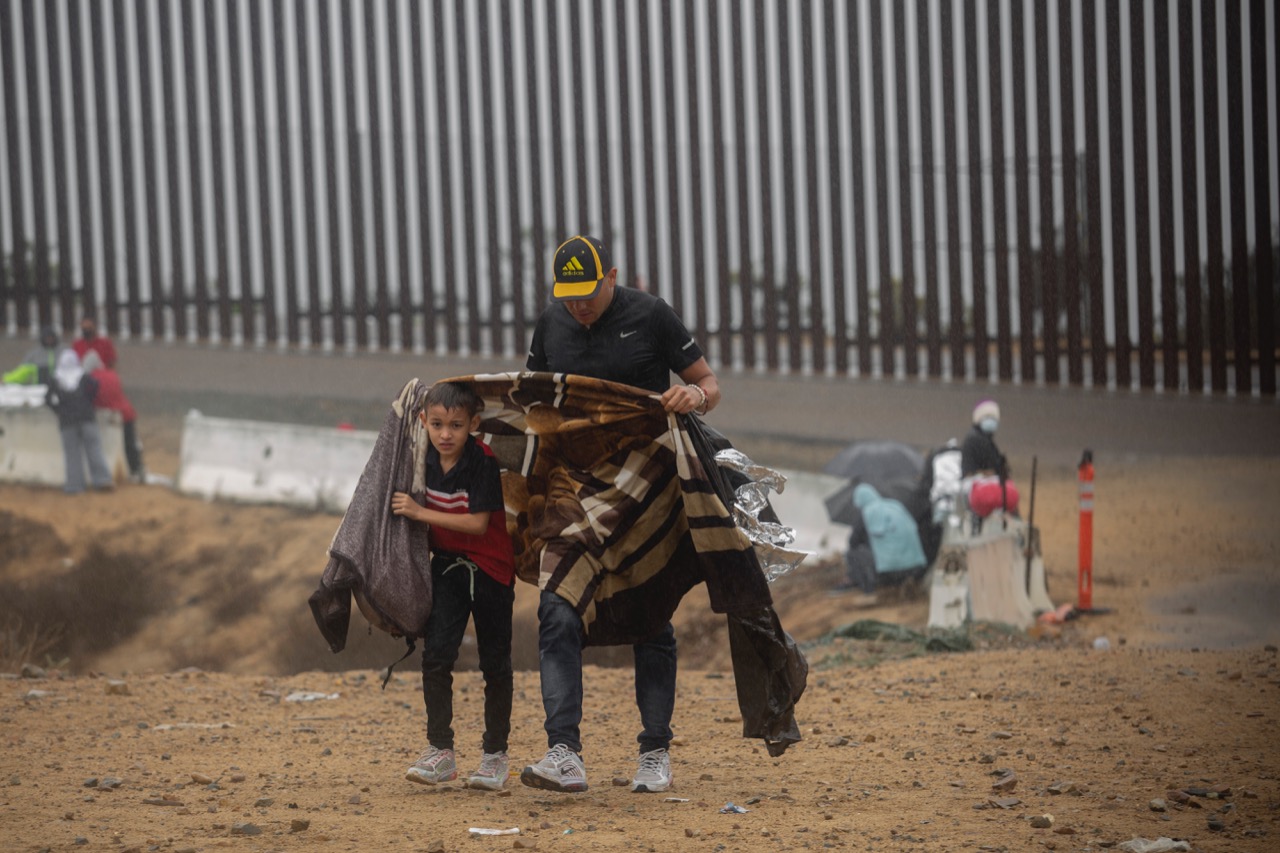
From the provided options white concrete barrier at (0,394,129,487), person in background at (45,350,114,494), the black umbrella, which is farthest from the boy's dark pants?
white concrete barrier at (0,394,129,487)

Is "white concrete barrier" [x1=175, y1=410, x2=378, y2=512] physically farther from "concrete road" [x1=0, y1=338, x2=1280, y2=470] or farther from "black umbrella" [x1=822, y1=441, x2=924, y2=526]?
"black umbrella" [x1=822, y1=441, x2=924, y2=526]

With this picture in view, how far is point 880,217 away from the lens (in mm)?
12289

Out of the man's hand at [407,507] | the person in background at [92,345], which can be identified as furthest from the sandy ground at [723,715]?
the person in background at [92,345]

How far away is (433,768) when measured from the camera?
4871mm

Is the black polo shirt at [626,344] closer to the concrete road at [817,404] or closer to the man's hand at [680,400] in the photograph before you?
the man's hand at [680,400]

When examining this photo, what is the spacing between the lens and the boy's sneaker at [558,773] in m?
4.40

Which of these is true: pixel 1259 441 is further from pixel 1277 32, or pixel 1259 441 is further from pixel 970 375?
pixel 1277 32

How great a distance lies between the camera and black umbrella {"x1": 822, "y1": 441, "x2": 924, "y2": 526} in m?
11.0

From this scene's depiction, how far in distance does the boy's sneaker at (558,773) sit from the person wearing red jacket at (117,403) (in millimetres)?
10331

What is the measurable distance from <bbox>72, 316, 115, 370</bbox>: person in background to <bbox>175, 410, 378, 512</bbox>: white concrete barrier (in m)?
1.10

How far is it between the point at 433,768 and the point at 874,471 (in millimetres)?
7169

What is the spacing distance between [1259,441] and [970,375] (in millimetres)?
2253

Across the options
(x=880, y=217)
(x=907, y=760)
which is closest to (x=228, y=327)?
(x=880, y=217)

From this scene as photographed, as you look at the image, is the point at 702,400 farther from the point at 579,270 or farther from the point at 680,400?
the point at 579,270
